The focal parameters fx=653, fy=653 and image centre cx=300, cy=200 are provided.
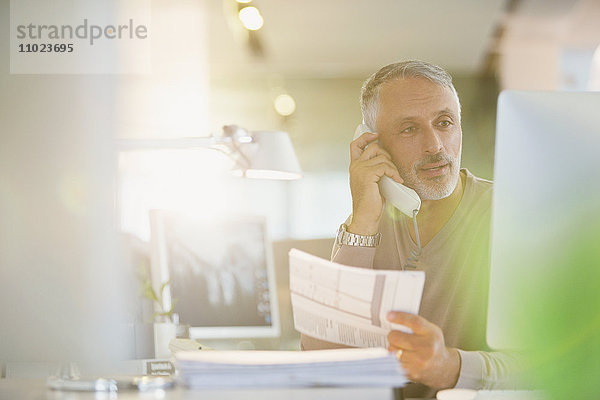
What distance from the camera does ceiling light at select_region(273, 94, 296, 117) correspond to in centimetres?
688

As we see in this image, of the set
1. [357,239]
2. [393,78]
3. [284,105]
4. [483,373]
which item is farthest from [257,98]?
[483,373]

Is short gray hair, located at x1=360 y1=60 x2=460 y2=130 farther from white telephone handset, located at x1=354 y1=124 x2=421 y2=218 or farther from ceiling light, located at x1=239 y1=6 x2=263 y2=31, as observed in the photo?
ceiling light, located at x1=239 y1=6 x2=263 y2=31

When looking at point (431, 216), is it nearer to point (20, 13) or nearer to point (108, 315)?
point (108, 315)

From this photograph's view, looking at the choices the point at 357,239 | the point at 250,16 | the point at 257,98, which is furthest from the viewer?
the point at 257,98

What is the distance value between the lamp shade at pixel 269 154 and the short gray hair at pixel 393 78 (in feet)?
0.83

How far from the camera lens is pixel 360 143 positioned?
173cm

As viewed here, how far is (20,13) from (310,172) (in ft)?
17.1

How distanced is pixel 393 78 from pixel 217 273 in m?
0.76

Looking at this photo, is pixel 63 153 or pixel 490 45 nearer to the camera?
pixel 63 153

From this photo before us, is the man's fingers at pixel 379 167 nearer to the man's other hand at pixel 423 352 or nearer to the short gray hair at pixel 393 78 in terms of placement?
the short gray hair at pixel 393 78

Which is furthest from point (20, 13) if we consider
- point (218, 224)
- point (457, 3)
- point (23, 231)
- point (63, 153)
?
point (457, 3)

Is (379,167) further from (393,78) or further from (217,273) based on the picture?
(217,273)

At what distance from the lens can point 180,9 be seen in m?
5.12

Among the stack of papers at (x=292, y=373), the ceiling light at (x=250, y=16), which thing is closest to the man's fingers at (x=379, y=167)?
the stack of papers at (x=292, y=373)
